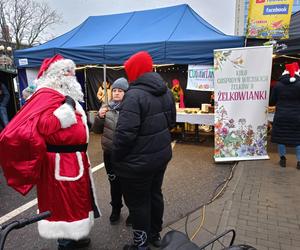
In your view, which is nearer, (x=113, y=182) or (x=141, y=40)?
(x=113, y=182)

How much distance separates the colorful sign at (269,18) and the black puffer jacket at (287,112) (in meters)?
1.34

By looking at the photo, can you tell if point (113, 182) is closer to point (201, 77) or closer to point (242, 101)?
point (242, 101)

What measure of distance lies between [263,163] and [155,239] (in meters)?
3.32

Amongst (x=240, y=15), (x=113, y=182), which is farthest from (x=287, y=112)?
(x=240, y=15)

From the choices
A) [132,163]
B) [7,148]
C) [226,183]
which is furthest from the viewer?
[226,183]

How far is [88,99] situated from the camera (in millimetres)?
10875

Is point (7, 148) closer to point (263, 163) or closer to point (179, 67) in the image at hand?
point (263, 163)

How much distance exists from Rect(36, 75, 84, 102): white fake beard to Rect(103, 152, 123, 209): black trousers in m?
0.87

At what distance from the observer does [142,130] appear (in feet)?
7.92

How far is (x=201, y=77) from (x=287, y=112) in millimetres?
2285

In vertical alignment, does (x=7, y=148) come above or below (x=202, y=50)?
below

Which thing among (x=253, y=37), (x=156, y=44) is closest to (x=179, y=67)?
(x=156, y=44)

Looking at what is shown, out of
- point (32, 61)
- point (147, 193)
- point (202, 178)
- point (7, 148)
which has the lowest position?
point (202, 178)

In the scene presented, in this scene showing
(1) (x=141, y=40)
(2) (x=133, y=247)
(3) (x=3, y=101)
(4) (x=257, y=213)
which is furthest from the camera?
(1) (x=141, y=40)
